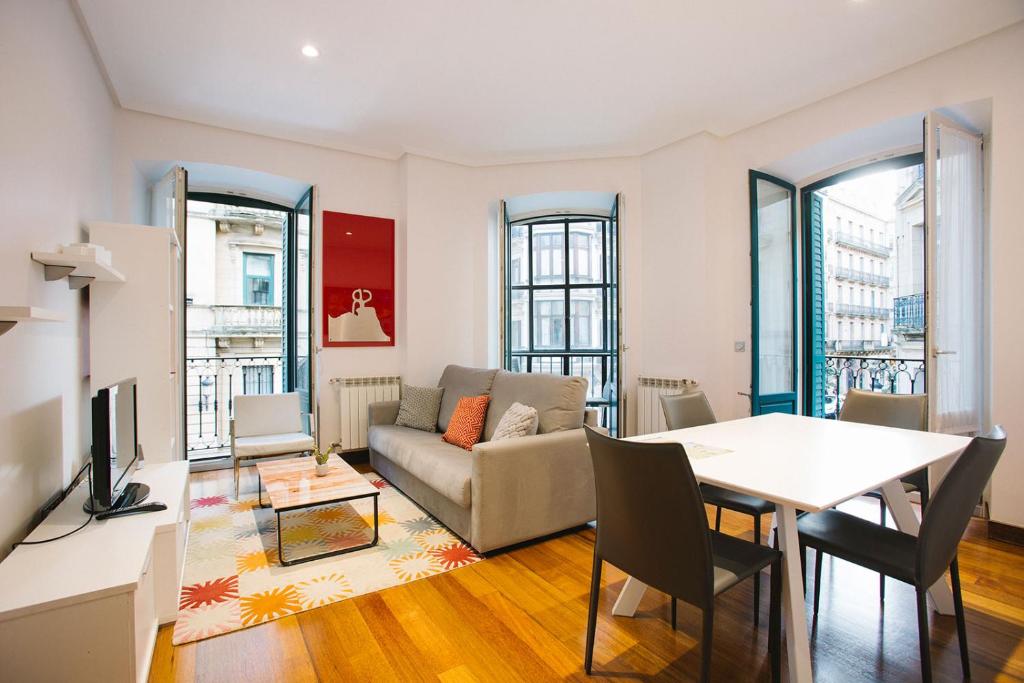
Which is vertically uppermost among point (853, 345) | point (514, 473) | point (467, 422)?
point (853, 345)

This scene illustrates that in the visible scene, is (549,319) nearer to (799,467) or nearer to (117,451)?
(799,467)

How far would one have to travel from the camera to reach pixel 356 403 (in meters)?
4.59

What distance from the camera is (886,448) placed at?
1.96 meters

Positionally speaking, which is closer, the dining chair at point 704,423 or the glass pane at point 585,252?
the dining chair at point 704,423

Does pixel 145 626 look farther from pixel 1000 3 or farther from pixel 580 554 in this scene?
pixel 1000 3

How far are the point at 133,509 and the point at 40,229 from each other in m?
1.34

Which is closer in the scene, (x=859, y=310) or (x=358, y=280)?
(x=358, y=280)

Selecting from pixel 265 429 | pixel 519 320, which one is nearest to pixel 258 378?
pixel 265 429

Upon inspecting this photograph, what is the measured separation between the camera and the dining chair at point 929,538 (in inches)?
56.0

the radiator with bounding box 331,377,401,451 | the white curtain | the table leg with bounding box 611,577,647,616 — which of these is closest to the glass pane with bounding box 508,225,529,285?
the radiator with bounding box 331,377,401,451

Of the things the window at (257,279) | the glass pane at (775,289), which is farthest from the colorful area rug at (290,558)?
the window at (257,279)

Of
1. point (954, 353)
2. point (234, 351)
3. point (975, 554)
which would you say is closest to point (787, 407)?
point (954, 353)

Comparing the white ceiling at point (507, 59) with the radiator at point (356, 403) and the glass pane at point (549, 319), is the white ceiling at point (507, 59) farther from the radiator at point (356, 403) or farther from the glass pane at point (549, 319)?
the radiator at point (356, 403)

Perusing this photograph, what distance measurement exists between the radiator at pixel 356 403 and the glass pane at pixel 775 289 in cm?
350
